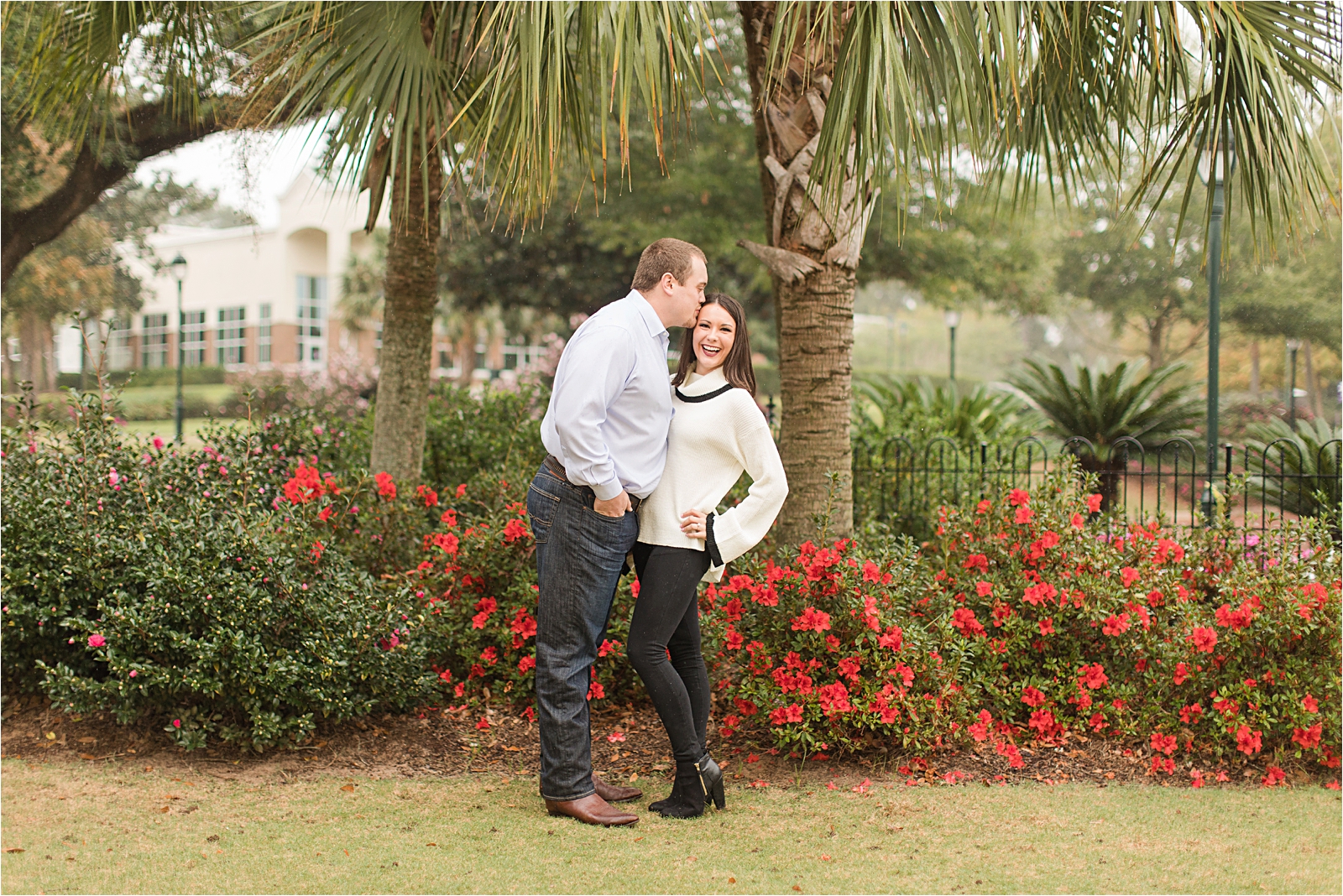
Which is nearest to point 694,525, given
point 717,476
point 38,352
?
point 717,476

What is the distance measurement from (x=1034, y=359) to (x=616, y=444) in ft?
33.0

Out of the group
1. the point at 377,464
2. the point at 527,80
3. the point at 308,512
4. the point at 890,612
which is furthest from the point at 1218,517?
the point at 377,464

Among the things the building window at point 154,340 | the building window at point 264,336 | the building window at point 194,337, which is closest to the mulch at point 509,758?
the building window at point 264,336

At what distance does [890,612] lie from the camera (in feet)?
12.8

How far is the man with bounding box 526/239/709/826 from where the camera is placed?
2.95 meters

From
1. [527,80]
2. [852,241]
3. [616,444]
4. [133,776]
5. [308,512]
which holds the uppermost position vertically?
[527,80]

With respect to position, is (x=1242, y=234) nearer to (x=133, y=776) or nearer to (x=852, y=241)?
(x=852, y=241)

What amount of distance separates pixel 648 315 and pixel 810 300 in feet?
5.46

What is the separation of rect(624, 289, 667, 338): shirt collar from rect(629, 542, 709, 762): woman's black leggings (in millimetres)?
692

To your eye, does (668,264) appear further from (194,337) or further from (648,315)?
(194,337)

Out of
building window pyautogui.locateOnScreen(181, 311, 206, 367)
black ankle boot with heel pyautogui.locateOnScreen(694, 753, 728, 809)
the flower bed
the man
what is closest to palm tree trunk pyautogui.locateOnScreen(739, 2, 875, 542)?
the flower bed

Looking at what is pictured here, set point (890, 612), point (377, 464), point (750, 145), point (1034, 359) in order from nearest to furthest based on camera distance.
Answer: point (890, 612) < point (377, 464) < point (1034, 359) < point (750, 145)

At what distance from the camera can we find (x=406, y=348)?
246 inches

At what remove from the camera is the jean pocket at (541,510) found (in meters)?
3.12
